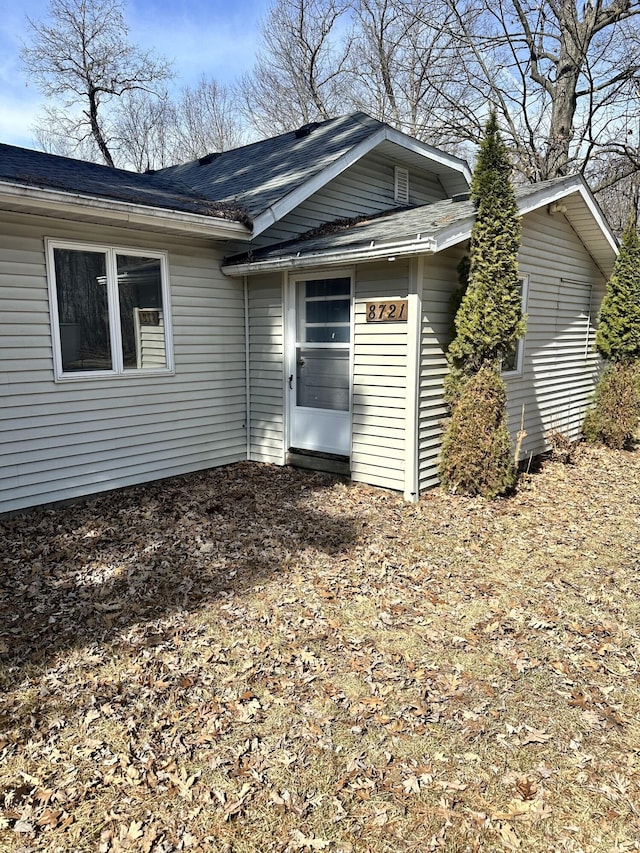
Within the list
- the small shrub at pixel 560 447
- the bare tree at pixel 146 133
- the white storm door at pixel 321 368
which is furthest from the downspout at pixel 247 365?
the bare tree at pixel 146 133

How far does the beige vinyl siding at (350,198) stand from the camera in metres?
8.20

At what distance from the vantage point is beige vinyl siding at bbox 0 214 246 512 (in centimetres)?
Answer: 568

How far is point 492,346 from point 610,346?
436 cm

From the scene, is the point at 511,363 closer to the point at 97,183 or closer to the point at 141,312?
the point at 141,312

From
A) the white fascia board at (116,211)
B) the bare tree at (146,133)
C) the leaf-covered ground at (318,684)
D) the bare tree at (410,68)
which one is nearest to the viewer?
the leaf-covered ground at (318,684)

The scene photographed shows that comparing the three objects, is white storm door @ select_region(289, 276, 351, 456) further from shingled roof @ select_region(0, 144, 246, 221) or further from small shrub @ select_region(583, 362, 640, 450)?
small shrub @ select_region(583, 362, 640, 450)

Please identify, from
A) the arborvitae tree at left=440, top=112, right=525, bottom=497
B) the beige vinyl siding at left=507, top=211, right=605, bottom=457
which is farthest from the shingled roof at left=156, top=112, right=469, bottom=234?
the beige vinyl siding at left=507, top=211, right=605, bottom=457

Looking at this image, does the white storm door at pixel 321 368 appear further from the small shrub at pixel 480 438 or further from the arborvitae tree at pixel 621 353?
the arborvitae tree at pixel 621 353

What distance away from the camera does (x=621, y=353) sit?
9375mm

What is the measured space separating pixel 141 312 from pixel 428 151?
5610 mm

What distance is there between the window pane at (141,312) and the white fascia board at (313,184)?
145cm

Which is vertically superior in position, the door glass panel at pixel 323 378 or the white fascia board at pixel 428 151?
the white fascia board at pixel 428 151

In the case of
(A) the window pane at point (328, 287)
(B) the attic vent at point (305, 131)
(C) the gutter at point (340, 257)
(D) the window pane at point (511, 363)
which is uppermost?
(B) the attic vent at point (305, 131)

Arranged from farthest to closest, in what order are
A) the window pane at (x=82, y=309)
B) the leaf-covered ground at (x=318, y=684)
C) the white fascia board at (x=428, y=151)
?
the white fascia board at (x=428, y=151), the window pane at (x=82, y=309), the leaf-covered ground at (x=318, y=684)
